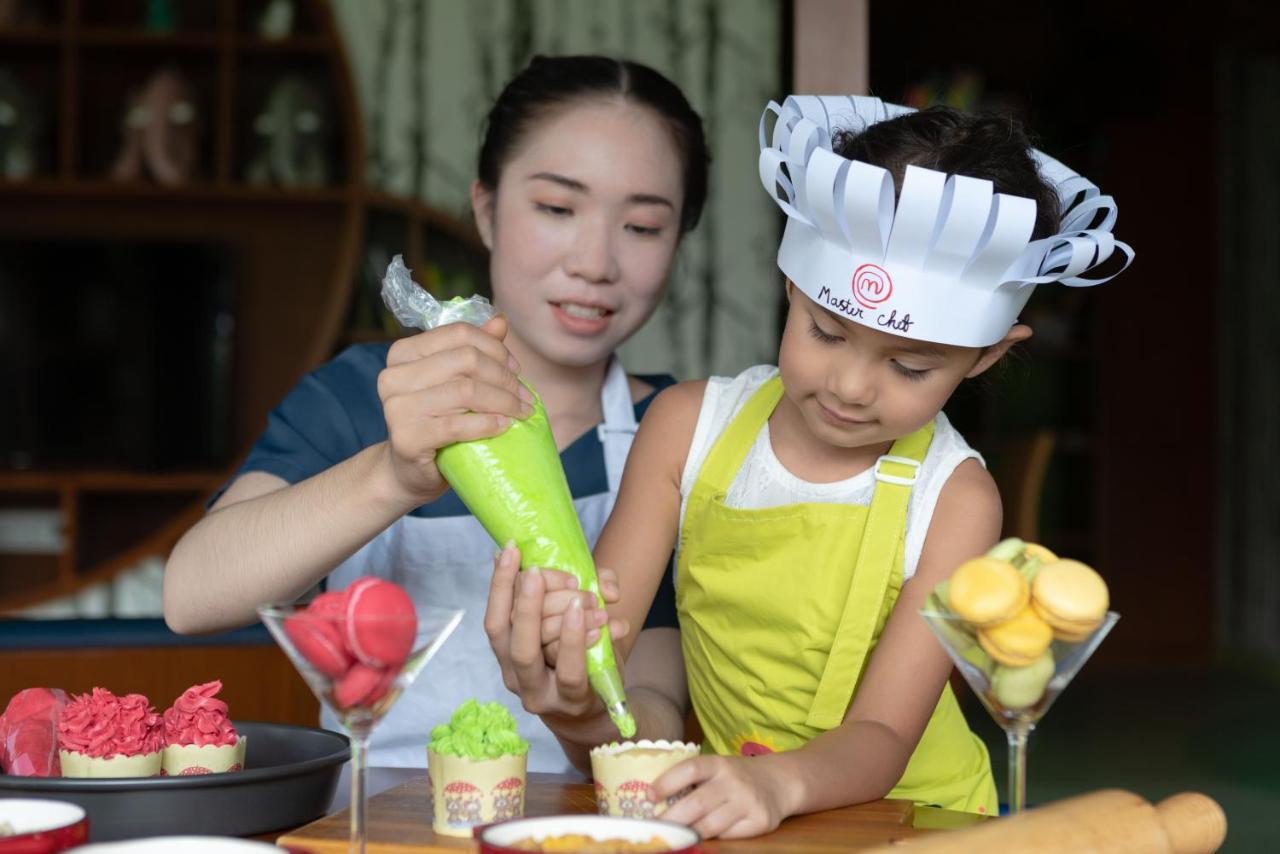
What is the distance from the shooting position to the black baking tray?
42.1 inches

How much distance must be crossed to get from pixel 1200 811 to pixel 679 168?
114cm

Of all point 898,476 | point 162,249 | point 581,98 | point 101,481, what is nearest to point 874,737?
point 898,476

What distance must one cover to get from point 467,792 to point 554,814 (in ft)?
0.33

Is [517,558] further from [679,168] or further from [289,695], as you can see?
[289,695]

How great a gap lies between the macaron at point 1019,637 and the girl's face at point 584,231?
930 mm

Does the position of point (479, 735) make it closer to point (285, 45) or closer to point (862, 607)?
point (862, 607)

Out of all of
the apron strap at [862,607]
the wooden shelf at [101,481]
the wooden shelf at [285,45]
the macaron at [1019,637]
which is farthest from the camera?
the wooden shelf at [285,45]

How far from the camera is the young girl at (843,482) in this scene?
127 cm

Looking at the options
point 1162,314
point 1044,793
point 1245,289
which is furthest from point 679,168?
point 1245,289

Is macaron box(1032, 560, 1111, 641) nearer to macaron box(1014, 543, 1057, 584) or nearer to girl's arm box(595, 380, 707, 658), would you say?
macaron box(1014, 543, 1057, 584)

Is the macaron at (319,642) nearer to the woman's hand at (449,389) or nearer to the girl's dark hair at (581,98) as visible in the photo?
the woman's hand at (449,389)

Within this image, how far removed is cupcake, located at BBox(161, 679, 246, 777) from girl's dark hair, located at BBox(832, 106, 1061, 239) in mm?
840

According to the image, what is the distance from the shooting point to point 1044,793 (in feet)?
14.6

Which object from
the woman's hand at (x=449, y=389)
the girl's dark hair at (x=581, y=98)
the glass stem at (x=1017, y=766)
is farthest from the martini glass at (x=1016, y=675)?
the girl's dark hair at (x=581, y=98)
